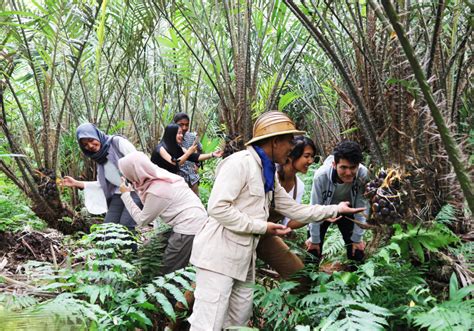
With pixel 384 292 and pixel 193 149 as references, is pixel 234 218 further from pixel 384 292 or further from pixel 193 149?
pixel 193 149

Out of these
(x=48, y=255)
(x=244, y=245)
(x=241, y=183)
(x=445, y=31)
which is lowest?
(x=48, y=255)

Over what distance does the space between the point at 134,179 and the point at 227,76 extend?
61.7 inches

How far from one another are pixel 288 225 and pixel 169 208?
811 millimetres

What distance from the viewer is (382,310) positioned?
2562 mm

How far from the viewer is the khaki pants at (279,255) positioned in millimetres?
3116

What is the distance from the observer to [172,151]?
5621 mm

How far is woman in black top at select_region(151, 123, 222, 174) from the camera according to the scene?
5434 mm

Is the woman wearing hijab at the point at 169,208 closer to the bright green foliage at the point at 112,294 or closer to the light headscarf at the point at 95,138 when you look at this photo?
the bright green foliage at the point at 112,294

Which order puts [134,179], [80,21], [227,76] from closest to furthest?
[134,179] < [227,76] < [80,21]

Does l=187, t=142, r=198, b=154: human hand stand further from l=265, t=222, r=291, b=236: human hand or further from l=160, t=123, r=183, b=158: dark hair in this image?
l=265, t=222, r=291, b=236: human hand

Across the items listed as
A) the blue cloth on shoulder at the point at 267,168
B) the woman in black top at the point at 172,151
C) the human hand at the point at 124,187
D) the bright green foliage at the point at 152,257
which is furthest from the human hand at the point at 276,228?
the woman in black top at the point at 172,151

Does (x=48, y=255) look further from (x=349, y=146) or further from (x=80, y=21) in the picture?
(x=349, y=146)

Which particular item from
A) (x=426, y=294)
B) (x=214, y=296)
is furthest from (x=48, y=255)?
(x=426, y=294)

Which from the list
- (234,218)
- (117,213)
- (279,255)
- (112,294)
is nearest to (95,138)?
(117,213)
